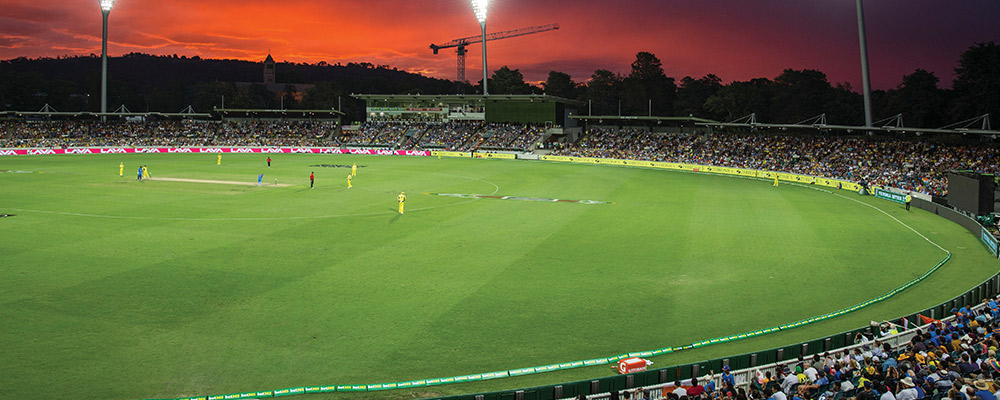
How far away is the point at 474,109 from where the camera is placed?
336 ft

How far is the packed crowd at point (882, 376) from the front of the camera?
9922 millimetres

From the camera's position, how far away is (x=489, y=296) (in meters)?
19.4

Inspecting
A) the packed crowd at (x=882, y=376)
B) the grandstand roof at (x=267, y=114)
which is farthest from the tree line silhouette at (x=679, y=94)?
the packed crowd at (x=882, y=376)

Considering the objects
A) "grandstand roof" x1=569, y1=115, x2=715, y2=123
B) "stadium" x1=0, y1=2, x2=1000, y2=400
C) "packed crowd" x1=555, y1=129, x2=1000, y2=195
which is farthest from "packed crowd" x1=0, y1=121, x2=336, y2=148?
"packed crowd" x1=555, y1=129, x2=1000, y2=195

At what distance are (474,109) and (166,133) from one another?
51.9m

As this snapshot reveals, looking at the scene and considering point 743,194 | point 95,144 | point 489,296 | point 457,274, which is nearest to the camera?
point 489,296

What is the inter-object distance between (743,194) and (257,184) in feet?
121

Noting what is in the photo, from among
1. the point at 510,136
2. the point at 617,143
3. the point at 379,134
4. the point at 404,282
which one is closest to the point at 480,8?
the point at 510,136

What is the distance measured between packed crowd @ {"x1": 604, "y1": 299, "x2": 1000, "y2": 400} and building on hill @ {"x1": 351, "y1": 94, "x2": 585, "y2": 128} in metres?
81.1

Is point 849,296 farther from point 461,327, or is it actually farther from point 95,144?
point 95,144

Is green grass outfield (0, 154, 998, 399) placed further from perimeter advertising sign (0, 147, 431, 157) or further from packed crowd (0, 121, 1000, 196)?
perimeter advertising sign (0, 147, 431, 157)

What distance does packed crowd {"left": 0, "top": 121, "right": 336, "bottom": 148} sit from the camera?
9338 cm

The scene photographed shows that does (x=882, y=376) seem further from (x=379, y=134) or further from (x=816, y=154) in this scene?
(x=379, y=134)

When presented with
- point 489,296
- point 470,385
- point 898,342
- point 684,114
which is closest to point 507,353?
point 470,385
